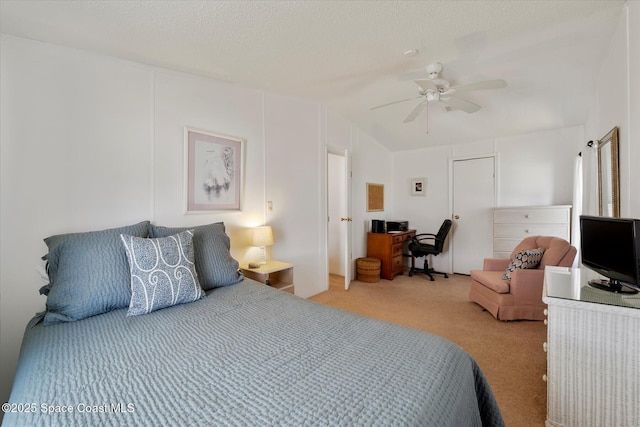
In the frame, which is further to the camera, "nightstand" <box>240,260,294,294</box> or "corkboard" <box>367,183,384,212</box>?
"corkboard" <box>367,183,384,212</box>

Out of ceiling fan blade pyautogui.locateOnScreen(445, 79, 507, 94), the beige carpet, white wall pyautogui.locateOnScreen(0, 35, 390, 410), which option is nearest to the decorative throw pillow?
the beige carpet

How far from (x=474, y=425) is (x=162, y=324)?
4.65 ft

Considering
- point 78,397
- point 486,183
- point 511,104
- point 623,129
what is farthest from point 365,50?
point 486,183

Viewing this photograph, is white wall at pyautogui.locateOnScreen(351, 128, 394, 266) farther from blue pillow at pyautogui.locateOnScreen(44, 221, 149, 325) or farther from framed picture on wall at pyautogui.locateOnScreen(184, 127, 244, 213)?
blue pillow at pyautogui.locateOnScreen(44, 221, 149, 325)

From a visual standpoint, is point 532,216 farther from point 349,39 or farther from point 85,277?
point 85,277

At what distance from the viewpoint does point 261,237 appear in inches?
111

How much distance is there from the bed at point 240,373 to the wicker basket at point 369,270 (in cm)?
300

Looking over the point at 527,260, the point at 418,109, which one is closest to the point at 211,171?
the point at 418,109

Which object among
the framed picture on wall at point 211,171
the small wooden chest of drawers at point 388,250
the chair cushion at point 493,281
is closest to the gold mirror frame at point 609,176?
the chair cushion at point 493,281

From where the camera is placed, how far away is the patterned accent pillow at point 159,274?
1546 millimetres

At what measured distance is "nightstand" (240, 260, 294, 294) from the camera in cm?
269

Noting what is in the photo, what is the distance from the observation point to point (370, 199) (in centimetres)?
496

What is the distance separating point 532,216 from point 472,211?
91cm

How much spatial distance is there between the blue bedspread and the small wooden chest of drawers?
10.6ft
